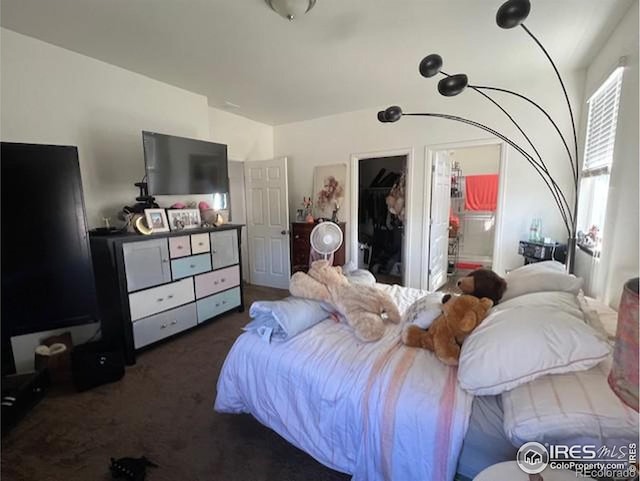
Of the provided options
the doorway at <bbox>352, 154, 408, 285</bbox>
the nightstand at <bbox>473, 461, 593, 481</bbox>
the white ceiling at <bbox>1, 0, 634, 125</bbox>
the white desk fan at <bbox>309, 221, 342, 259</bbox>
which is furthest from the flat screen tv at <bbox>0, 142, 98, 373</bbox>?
the doorway at <bbox>352, 154, 408, 285</bbox>

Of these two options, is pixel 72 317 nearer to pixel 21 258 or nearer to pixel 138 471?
pixel 21 258

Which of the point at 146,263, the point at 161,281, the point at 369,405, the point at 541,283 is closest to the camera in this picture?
the point at 369,405

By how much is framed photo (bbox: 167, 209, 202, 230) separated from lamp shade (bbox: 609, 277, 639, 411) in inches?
118

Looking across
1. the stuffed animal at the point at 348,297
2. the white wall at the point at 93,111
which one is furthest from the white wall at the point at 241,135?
the stuffed animal at the point at 348,297

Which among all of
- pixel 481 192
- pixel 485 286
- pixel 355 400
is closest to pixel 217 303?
pixel 355 400

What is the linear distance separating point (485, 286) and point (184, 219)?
8.75 ft

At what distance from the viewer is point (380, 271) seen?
494 cm

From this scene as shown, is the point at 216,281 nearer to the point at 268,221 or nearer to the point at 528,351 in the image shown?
the point at 268,221

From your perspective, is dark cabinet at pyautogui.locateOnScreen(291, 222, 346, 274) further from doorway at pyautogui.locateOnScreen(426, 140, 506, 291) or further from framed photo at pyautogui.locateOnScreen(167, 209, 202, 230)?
doorway at pyautogui.locateOnScreen(426, 140, 506, 291)

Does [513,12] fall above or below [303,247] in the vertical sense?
above

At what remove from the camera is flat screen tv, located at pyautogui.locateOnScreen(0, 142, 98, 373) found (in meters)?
1.63

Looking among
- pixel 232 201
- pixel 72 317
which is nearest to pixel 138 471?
pixel 72 317

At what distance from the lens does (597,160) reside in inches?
86.1

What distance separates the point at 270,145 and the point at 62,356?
373cm
